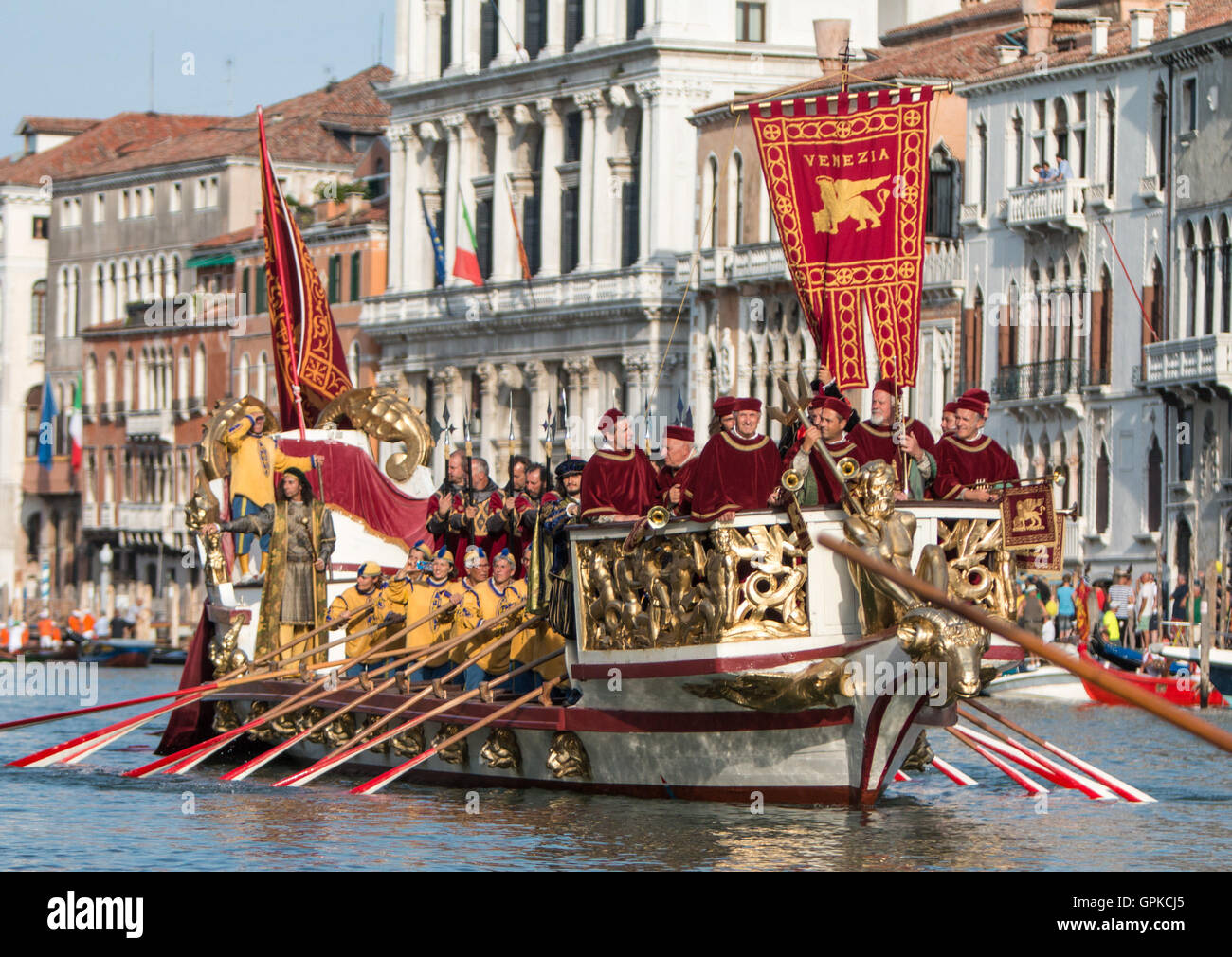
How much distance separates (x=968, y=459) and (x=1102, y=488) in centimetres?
3143

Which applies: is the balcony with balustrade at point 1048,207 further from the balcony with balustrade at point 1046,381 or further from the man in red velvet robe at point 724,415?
the man in red velvet robe at point 724,415

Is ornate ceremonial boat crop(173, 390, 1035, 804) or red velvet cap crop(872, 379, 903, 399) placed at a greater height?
red velvet cap crop(872, 379, 903, 399)

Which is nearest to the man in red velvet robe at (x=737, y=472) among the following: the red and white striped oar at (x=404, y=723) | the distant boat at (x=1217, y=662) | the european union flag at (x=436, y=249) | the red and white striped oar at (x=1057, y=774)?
the red and white striped oar at (x=404, y=723)

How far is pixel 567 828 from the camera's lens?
25.2 metres

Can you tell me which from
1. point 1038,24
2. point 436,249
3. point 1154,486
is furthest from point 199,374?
point 1154,486

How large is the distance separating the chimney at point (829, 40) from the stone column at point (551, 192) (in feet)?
33.8

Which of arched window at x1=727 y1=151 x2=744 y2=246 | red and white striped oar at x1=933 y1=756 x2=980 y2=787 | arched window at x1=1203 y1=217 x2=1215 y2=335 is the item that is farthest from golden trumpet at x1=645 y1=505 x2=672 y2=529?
arched window at x1=727 y1=151 x2=744 y2=246

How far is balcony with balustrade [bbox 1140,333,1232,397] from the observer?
Result: 5175 centimetres

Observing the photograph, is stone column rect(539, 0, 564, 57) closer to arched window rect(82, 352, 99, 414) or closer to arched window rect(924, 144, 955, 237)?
arched window rect(924, 144, 955, 237)

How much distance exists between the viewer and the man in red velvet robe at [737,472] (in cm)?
2391

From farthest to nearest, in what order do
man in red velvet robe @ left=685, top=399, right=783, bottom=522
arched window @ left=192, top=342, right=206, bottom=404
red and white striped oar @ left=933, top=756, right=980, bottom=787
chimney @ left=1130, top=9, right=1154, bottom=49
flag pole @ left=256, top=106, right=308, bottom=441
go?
arched window @ left=192, top=342, right=206, bottom=404
chimney @ left=1130, top=9, right=1154, bottom=49
flag pole @ left=256, top=106, right=308, bottom=441
red and white striped oar @ left=933, top=756, right=980, bottom=787
man in red velvet robe @ left=685, top=399, right=783, bottom=522

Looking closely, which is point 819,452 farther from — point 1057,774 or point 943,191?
point 943,191

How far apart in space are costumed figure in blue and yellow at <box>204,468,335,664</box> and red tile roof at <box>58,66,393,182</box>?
59.5 metres
